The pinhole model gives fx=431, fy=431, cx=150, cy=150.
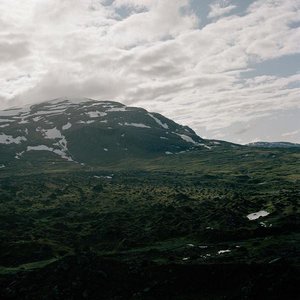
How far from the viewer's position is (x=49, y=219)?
359 ft

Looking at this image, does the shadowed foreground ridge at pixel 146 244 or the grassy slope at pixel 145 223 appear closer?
the shadowed foreground ridge at pixel 146 244

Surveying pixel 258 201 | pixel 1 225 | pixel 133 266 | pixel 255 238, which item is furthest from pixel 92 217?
pixel 133 266

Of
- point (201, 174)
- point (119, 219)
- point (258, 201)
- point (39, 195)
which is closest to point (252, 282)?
point (119, 219)

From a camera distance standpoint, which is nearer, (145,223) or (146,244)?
(146,244)

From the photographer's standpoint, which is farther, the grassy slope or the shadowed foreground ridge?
the grassy slope

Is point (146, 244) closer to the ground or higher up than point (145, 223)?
closer to the ground

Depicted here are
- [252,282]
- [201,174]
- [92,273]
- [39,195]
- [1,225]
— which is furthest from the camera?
[201,174]

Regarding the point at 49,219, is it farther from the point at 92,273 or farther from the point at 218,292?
the point at 218,292

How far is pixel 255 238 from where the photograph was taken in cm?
7025

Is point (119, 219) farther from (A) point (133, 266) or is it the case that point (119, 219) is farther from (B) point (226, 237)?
(A) point (133, 266)

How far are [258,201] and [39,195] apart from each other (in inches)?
3059

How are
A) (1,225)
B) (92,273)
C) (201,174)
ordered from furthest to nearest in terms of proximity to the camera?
(201,174)
(1,225)
(92,273)

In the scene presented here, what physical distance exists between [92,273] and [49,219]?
61.8 metres

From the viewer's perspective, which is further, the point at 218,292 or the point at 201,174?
the point at 201,174
